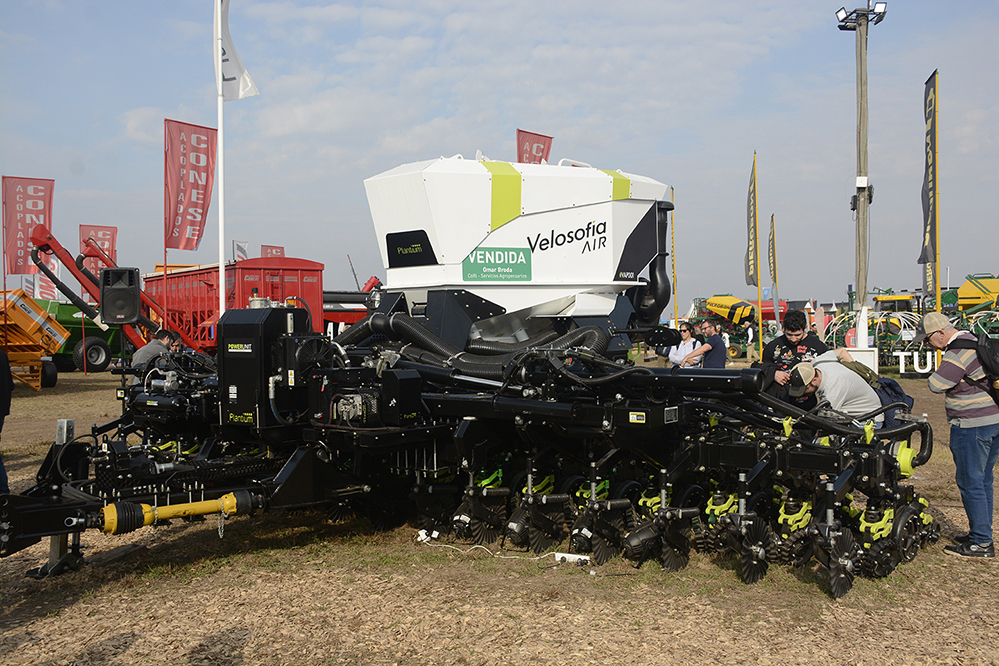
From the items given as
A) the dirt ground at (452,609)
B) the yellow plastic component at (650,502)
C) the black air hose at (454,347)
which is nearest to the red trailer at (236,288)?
the black air hose at (454,347)

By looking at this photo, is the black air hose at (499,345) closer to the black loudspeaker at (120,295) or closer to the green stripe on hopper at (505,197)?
the green stripe on hopper at (505,197)

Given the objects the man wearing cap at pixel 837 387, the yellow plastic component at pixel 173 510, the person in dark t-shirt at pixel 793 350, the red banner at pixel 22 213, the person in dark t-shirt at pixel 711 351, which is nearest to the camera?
the yellow plastic component at pixel 173 510

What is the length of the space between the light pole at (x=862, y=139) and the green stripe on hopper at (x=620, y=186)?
11.8 metres

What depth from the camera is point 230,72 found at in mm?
11438

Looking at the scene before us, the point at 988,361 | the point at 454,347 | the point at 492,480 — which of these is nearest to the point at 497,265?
the point at 454,347

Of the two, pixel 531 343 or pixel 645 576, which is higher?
pixel 531 343

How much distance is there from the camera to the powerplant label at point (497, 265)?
6566mm

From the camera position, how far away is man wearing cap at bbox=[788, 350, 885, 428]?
17.4 feet

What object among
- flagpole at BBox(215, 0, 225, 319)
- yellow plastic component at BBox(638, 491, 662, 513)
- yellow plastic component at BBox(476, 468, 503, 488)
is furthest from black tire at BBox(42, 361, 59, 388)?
yellow plastic component at BBox(638, 491, 662, 513)

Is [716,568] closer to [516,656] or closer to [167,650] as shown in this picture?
[516,656]

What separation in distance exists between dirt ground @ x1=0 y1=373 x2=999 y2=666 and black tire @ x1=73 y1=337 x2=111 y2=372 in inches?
762

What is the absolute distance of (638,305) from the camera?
726cm

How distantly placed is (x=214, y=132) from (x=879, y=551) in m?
12.6

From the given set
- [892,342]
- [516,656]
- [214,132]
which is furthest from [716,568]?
[892,342]
